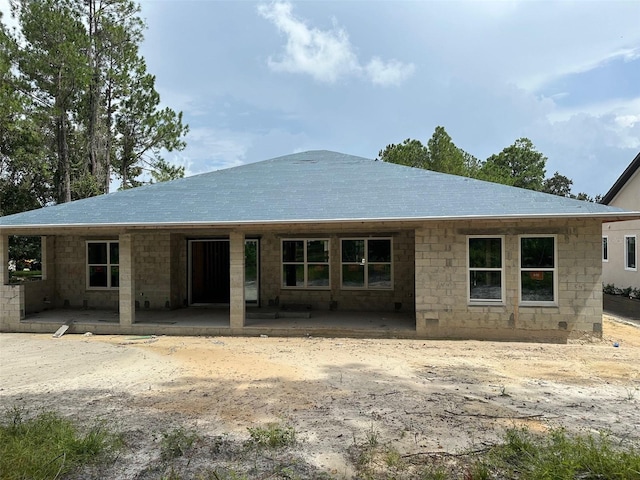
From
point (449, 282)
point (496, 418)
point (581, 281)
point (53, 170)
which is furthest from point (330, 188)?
point (53, 170)

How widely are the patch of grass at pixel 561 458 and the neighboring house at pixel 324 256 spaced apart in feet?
17.9

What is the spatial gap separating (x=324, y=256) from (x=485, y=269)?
511 centimetres

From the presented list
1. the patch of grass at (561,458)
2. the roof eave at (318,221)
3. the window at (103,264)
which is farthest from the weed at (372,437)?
the window at (103,264)

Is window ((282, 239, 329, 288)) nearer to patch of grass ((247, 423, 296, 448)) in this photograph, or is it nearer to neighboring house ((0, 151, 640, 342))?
neighboring house ((0, 151, 640, 342))

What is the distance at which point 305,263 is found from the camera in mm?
13469

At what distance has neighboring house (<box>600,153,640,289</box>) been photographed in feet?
58.3

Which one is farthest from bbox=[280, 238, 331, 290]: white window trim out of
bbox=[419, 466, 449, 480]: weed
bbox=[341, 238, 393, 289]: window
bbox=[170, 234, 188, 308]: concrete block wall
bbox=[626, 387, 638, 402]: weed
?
bbox=[419, 466, 449, 480]: weed

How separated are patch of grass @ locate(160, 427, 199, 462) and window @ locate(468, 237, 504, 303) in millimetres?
7244

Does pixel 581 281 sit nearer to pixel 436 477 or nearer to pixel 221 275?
pixel 436 477

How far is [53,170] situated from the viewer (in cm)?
2380

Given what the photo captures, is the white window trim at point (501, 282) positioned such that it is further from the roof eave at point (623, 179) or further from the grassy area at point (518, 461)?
the roof eave at point (623, 179)

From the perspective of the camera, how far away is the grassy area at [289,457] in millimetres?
3793

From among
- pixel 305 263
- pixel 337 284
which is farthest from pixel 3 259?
pixel 337 284

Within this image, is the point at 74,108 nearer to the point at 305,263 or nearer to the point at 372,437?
the point at 305,263
